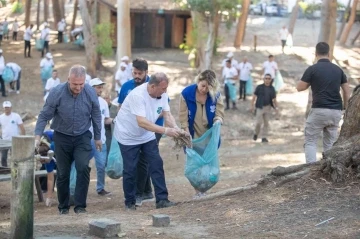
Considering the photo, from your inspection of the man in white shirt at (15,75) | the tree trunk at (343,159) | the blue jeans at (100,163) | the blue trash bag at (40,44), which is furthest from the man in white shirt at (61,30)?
the tree trunk at (343,159)

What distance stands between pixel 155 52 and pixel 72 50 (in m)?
4.39

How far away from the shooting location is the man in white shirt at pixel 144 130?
865 cm

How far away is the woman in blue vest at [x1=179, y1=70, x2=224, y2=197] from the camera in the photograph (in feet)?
31.3

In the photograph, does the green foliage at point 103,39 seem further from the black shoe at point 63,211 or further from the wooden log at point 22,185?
the wooden log at point 22,185

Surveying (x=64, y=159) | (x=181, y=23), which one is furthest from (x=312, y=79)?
(x=181, y=23)

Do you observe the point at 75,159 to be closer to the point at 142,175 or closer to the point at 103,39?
the point at 142,175

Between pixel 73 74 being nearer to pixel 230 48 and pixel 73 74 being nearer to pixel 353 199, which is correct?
pixel 353 199

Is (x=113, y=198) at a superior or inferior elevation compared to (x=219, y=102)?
inferior

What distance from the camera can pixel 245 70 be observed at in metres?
27.5

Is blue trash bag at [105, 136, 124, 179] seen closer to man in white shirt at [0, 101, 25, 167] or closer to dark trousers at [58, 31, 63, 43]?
man in white shirt at [0, 101, 25, 167]

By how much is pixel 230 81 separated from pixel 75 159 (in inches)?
682

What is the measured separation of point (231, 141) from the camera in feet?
70.2

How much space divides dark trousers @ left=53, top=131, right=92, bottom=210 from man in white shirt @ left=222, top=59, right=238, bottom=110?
56.1 ft

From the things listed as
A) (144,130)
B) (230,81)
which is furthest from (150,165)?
(230,81)
